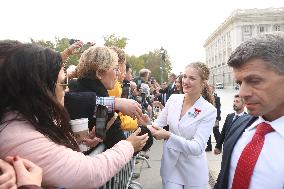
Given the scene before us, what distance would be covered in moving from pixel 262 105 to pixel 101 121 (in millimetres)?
1129

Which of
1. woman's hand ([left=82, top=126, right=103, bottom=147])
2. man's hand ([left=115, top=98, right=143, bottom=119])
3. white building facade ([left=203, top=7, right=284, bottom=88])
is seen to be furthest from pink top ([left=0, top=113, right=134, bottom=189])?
white building facade ([left=203, top=7, right=284, bottom=88])

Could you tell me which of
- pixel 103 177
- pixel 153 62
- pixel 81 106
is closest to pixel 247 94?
pixel 103 177

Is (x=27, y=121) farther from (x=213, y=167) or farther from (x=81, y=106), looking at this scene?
(x=213, y=167)

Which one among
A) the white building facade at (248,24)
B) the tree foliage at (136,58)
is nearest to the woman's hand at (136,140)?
the tree foliage at (136,58)

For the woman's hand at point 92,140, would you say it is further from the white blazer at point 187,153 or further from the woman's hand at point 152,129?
the white blazer at point 187,153

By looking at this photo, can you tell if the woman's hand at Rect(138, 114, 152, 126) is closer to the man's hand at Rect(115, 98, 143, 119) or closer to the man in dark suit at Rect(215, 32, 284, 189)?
the man's hand at Rect(115, 98, 143, 119)

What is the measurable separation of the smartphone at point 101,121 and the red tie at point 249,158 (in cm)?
97

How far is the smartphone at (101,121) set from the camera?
254cm

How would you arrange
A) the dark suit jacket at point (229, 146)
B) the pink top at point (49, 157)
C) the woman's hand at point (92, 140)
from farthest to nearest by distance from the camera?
the woman's hand at point (92, 140) < the dark suit jacket at point (229, 146) < the pink top at point (49, 157)

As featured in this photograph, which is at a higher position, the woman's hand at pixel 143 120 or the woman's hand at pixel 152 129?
the woman's hand at pixel 143 120

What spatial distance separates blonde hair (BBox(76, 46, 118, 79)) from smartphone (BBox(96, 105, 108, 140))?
0.54 meters

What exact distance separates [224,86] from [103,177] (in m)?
89.1

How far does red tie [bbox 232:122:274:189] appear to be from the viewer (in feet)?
6.49

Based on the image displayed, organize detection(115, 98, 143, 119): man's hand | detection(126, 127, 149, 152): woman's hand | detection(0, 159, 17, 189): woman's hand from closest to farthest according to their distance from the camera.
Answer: detection(0, 159, 17, 189): woman's hand → detection(126, 127, 149, 152): woman's hand → detection(115, 98, 143, 119): man's hand
